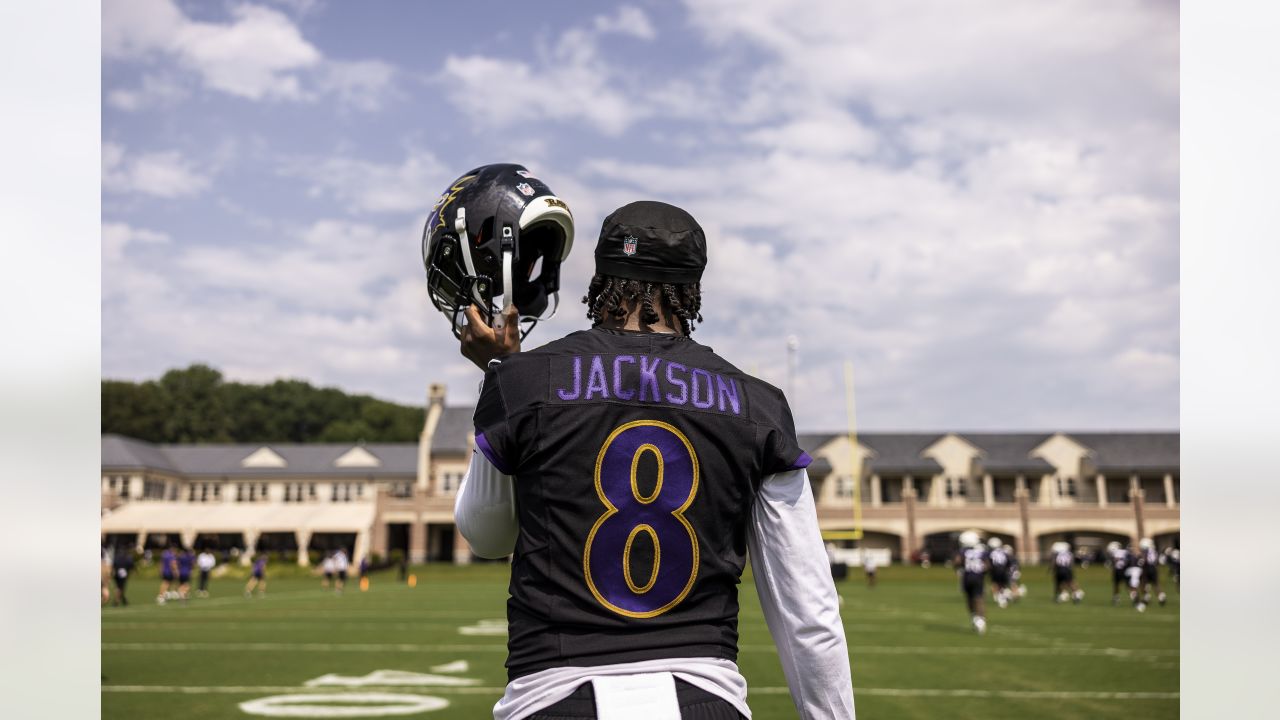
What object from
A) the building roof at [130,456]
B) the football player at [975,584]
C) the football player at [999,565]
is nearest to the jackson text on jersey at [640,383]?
the football player at [975,584]

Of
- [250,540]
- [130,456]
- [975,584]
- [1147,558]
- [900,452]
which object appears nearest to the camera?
[975,584]

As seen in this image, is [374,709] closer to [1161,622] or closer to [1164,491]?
→ [1161,622]

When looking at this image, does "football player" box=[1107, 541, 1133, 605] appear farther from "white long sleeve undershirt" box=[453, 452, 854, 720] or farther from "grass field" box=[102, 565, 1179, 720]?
"white long sleeve undershirt" box=[453, 452, 854, 720]

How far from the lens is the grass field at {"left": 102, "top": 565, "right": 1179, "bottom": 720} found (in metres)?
11.1

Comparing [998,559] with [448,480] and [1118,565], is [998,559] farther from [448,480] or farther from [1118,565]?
[448,480]

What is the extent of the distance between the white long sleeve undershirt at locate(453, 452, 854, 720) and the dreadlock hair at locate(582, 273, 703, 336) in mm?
462

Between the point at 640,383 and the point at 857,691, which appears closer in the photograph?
the point at 640,383

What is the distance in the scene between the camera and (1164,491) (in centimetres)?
7750

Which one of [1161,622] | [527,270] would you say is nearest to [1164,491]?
[1161,622]

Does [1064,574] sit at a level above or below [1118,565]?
below

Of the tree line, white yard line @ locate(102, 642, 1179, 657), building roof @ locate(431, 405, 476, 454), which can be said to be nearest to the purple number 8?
white yard line @ locate(102, 642, 1179, 657)

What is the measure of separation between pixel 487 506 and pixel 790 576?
2.31ft

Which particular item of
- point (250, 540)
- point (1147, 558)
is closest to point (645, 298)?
point (1147, 558)

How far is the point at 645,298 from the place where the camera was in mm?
2619
